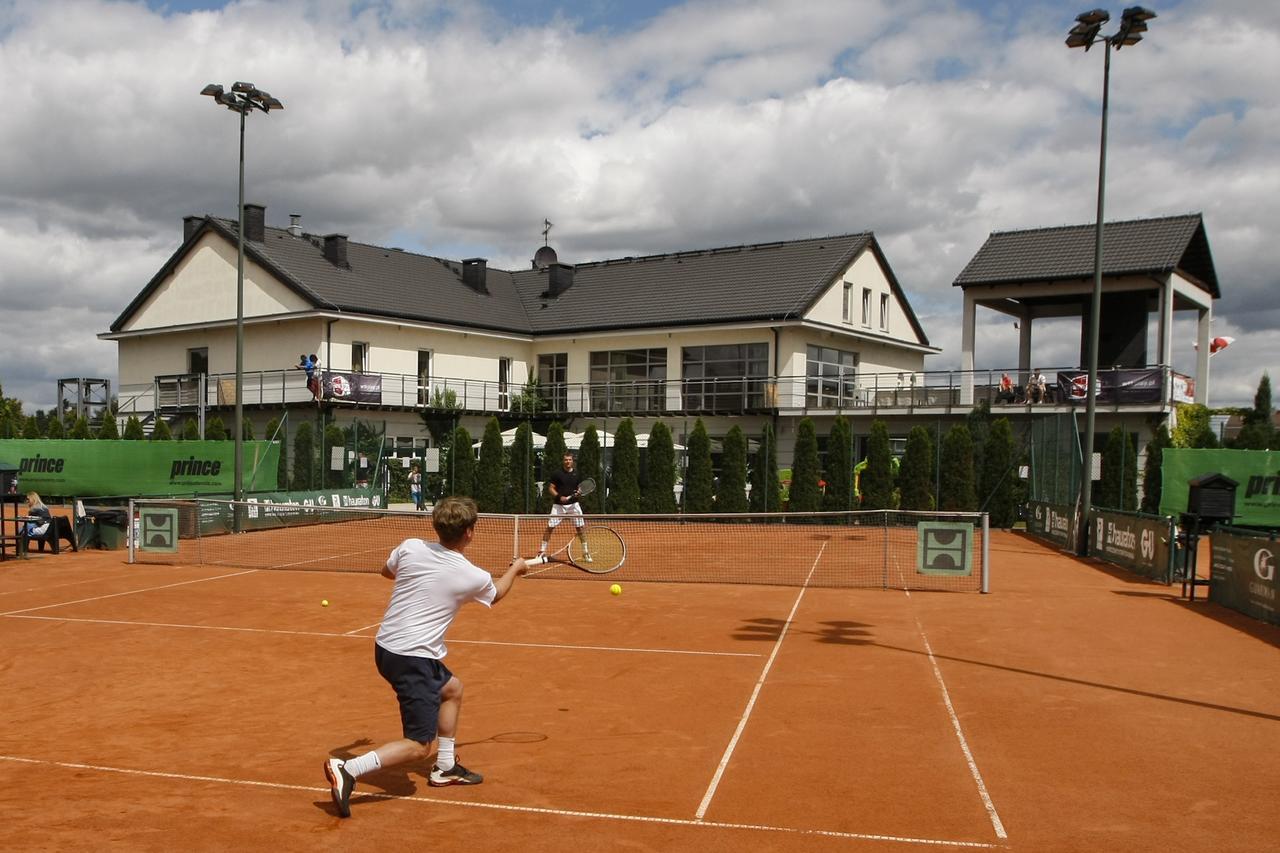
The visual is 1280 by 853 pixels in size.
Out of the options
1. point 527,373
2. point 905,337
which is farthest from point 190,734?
point 905,337

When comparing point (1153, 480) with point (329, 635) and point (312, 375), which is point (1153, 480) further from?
point (312, 375)

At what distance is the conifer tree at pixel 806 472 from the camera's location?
3075cm

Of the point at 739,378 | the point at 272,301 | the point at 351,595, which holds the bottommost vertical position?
the point at 351,595

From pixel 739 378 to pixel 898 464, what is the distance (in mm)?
6914

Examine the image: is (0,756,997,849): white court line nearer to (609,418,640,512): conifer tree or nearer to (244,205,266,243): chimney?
(609,418,640,512): conifer tree

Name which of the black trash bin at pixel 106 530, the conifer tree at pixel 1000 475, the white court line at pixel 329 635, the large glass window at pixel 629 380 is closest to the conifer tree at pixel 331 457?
the black trash bin at pixel 106 530

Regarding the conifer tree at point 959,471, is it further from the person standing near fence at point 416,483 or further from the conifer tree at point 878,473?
the person standing near fence at point 416,483

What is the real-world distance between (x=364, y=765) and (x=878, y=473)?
2566 cm

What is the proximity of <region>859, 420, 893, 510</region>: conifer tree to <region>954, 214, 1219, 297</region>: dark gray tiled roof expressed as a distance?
662cm

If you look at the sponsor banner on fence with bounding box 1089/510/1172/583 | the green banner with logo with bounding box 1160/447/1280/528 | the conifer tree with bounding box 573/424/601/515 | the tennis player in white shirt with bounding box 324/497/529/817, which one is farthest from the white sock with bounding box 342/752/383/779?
the conifer tree with bounding box 573/424/601/515

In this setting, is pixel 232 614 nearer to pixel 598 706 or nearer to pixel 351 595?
pixel 351 595

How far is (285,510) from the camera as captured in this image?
2394cm

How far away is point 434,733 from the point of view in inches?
248

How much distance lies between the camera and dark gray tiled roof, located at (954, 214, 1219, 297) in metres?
31.7
